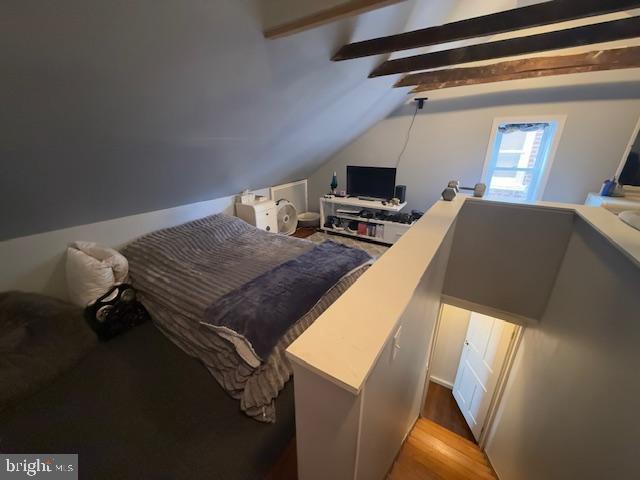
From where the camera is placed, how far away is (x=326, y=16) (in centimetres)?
108

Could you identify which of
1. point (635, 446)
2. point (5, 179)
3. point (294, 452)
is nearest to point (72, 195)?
point (5, 179)

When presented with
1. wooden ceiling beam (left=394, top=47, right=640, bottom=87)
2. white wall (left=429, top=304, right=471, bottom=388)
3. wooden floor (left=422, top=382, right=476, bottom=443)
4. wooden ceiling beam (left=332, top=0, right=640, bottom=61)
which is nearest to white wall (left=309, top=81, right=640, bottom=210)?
wooden ceiling beam (left=394, top=47, right=640, bottom=87)

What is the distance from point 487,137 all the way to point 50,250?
4737mm

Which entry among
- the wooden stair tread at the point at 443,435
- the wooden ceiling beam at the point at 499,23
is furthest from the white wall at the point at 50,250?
the wooden stair tread at the point at 443,435

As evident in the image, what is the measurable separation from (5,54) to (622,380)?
2.49 meters

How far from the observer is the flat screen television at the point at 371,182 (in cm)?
366

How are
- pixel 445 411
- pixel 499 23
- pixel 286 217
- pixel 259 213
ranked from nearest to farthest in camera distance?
1. pixel 499 23
2. pixel 445 411
3. pixel 259 213
4. pixel 286 217

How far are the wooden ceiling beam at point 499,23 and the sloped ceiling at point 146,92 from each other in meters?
0.17

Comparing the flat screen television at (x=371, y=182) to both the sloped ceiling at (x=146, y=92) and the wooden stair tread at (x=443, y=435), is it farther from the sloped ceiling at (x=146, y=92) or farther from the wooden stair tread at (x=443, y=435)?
the wooden stair tread at (x=443, y=435)

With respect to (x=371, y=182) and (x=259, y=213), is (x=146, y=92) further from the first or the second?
(x=371, y=182)

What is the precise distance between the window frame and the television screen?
60 cm

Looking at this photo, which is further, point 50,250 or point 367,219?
point 367,219

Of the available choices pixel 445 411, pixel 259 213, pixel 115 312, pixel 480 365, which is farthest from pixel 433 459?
pixel 259 213

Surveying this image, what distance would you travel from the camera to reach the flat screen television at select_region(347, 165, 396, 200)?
3.66 meters
